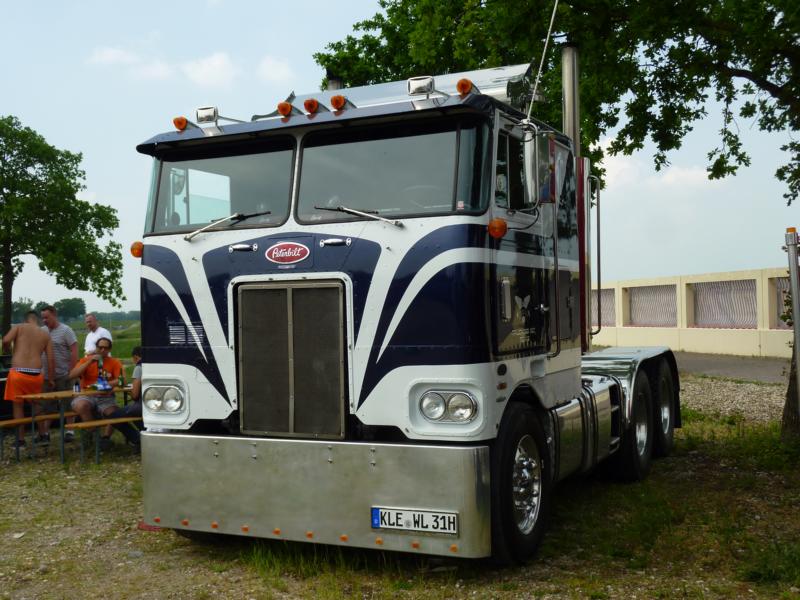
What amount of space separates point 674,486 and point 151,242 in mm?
5374

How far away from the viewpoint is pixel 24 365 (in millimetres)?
11523

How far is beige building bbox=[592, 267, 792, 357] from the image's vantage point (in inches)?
1061

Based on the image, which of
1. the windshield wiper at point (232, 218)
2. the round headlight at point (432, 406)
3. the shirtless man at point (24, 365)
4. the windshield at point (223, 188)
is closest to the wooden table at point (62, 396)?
the shirtless man at point (24, 365)

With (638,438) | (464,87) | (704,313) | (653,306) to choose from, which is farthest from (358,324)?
(653,306)

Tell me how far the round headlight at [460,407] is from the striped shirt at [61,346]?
8.96 meters

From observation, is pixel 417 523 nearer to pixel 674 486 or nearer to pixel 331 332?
pixel 331 332

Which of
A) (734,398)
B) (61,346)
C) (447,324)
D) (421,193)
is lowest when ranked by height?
(734,398)

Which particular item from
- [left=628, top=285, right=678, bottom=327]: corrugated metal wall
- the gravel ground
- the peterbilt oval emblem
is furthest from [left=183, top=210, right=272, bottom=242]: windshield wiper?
[left=628, top=285, right=678, bottom=327]: corrugated metal wall

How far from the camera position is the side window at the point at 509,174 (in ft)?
19.0

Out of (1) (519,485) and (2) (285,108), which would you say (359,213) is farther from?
(1) (519,485)

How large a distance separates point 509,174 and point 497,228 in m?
0.55

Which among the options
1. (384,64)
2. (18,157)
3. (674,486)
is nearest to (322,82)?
(384,64)

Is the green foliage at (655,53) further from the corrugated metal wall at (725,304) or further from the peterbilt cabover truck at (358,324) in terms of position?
the corrugated metal wall at (725,304)

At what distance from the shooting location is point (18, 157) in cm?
4781
